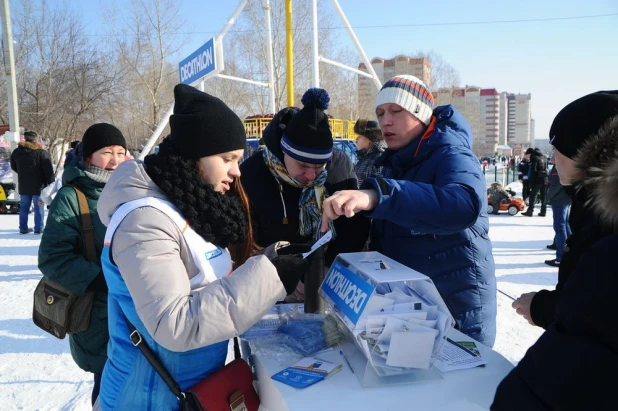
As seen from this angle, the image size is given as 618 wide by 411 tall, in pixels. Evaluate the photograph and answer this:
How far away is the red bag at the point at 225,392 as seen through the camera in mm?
1209

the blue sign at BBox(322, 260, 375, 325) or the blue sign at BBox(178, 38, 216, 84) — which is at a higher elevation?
the blue sign at BBox(178, 38, 216, 84)

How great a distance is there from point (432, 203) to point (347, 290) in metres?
0.40

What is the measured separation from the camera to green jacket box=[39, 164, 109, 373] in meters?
2.24

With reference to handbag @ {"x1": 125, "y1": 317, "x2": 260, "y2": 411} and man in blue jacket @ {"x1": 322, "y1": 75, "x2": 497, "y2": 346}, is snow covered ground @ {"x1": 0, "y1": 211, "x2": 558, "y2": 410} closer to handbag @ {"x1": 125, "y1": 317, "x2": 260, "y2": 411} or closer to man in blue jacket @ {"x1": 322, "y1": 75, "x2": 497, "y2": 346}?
man in blue jacket @ {"x1": 322, "y1": 75, "x2": 497, "y2": 346}

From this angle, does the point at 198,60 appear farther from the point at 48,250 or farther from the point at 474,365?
the point at 474,365

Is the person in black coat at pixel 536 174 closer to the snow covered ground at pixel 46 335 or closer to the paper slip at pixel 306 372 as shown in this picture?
the snow covered ground at pixel 46 335

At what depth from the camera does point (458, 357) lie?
4.01ft

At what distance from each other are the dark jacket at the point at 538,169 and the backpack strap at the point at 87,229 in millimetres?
10895

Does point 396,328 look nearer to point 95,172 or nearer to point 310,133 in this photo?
point 310,133

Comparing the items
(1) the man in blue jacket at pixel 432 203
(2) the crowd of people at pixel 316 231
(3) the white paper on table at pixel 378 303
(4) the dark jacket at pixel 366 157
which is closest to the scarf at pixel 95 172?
(2) the crowd of people at pixel 316 231

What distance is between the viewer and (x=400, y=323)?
3.63 feet

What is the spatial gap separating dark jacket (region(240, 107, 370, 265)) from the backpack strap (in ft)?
3.15

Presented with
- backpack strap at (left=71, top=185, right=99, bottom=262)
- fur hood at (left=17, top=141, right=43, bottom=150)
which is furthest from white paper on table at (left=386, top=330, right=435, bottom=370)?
fur hood at (left=17, top=141, right=43, bottom=150)

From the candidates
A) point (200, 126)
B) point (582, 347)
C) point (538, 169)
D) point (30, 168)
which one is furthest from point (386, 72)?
point (582, 347)
